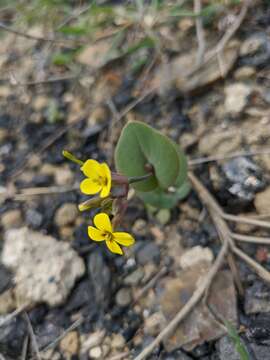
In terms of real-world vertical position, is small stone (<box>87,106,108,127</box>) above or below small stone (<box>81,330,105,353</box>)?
above

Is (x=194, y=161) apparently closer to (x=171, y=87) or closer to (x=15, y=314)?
(x=171, y=87)

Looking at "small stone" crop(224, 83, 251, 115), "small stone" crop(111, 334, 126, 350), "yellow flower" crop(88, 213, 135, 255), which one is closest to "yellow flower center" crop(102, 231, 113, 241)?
"yellow flower" crop(88, 213, 135, 255)

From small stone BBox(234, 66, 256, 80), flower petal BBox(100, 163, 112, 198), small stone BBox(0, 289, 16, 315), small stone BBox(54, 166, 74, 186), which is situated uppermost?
flower petal BBox(100, 163, 112, 198)

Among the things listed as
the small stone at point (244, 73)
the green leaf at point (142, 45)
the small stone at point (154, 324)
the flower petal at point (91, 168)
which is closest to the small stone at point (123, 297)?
the small stone at point (154, 324)

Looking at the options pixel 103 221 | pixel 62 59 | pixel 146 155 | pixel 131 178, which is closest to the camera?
pixel 103 221

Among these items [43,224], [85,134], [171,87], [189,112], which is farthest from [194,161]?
[43,224]

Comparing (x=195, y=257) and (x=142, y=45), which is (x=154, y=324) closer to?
(x=195, y=257)

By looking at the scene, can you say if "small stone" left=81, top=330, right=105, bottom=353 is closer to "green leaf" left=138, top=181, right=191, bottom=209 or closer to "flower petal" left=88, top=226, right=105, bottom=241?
"flower petal" left=88, top=226, right=105, bottom=241

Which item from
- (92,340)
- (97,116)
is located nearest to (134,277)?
(92,340)
